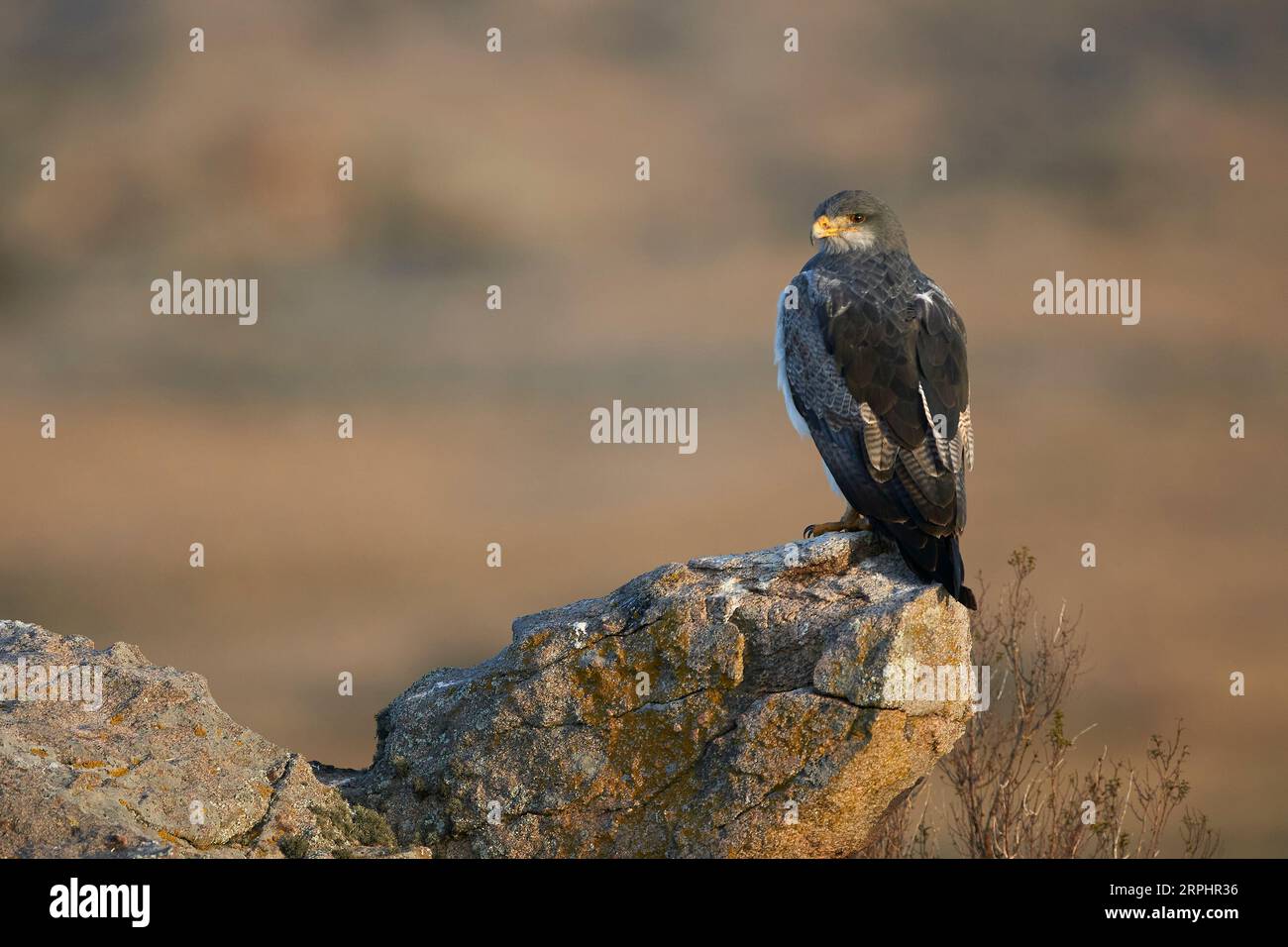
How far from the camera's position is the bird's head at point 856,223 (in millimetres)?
9703

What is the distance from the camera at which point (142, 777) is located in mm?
8180

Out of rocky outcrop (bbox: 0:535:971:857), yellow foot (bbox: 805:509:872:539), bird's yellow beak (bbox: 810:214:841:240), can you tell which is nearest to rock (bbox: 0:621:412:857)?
rocky outcrop (bbox: 0:535:971:857)

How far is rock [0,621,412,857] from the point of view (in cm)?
752

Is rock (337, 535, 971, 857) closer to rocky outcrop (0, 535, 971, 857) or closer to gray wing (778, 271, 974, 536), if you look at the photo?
rocky outcrop (0, 535, 971, 857)

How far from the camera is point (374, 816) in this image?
28.3ft

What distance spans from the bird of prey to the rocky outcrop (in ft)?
1.00

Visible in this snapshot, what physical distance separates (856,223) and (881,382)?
1.29 meters

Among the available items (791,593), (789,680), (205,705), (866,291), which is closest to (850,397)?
(866,291)

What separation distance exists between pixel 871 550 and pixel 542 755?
2377 millimetres

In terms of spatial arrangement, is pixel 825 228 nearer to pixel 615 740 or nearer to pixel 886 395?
pixel 886 395

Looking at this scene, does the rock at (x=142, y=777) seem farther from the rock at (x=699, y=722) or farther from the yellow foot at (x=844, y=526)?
the yellow foot at (x=844, y=526)

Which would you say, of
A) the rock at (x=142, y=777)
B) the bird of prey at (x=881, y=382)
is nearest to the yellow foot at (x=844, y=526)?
the bird of prey at (x=881, y=382)

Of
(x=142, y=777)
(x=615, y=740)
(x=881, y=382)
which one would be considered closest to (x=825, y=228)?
(x=881, y=382)
